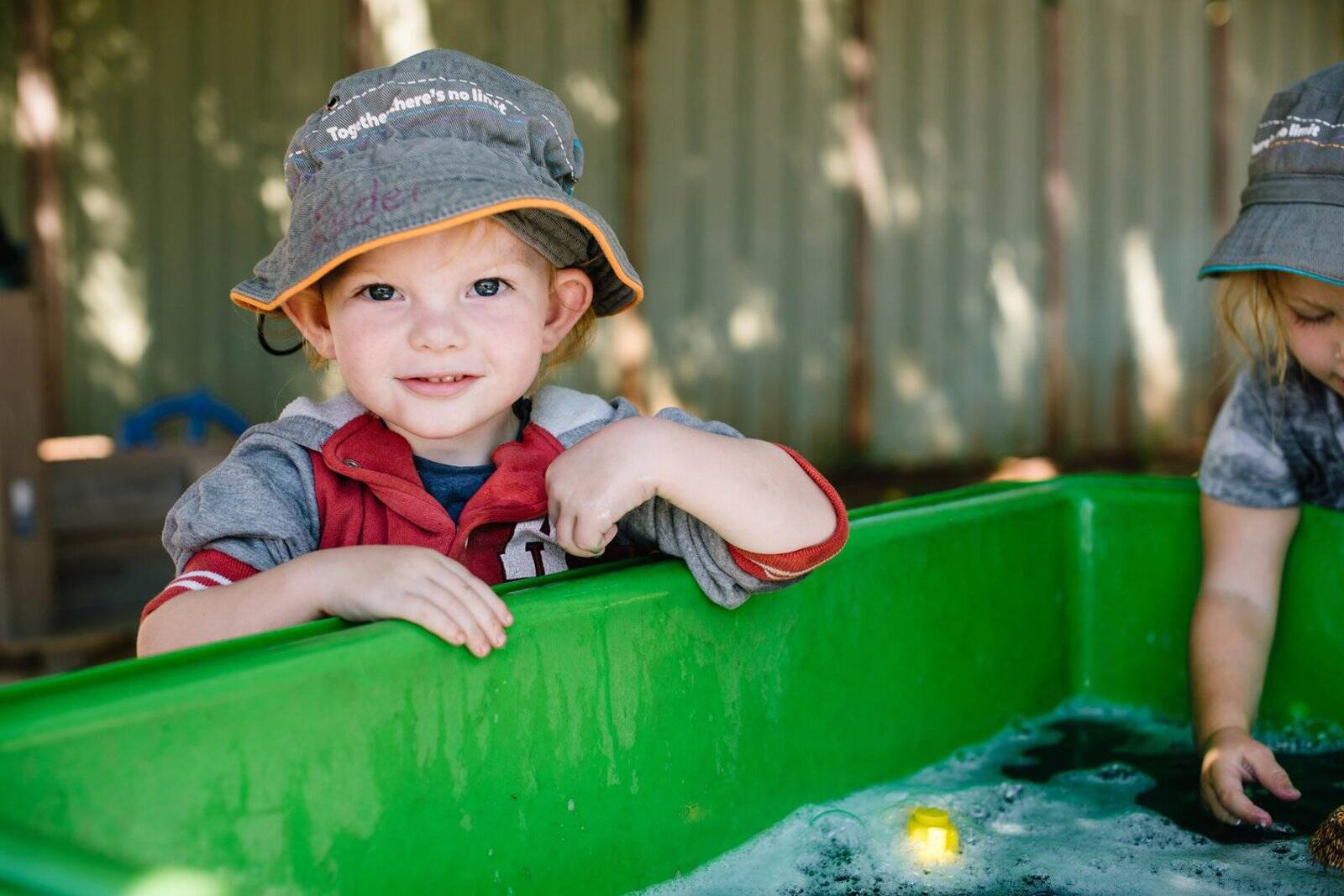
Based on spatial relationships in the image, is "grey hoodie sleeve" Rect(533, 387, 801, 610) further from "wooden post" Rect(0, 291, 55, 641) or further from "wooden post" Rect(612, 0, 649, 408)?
"wooden post" Rect(612, 0, 649, 408)

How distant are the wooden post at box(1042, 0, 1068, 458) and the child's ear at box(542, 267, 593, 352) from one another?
5.43 m

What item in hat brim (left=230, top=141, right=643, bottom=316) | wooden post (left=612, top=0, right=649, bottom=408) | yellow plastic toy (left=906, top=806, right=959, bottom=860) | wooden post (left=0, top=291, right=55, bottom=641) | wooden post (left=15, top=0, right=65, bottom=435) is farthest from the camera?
wooden post (left=612, top=0, right=649, bottom=408)

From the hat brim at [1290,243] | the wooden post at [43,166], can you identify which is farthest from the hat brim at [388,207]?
the wooden post at [43,166]

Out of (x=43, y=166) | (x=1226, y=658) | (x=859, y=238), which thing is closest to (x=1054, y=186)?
(x=859, y=238)

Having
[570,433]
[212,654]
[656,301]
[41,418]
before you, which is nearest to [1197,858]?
[570,433]

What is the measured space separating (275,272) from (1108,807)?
113 centimetres

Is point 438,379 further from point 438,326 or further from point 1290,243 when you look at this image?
point 1290,243

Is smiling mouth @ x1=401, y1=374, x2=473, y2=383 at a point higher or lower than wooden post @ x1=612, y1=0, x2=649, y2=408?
lower

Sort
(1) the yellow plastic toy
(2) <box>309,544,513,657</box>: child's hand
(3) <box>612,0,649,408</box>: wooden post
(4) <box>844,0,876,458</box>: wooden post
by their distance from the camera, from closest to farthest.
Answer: (2) <box>309,544,513,657</box>: child's hand < (1) the yellow plastic toy < (3) <box>612,0,649,408</box>: wooden post < (4) <box>844,0,876,458</box>: wooden post

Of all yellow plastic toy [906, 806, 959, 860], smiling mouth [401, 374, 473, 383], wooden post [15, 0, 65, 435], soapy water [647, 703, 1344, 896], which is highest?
wooden post [15, 0, 65, 435]

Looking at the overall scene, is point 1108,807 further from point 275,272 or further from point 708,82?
point 708,82

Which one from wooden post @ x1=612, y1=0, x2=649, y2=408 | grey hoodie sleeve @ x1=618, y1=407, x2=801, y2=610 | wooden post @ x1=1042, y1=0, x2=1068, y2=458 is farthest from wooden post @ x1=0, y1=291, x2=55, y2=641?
wooden post @ x1=1042, y1=0, x2=1068, y2=458

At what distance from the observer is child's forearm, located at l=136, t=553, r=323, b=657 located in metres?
1.16

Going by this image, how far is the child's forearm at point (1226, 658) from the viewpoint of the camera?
1732 millimetres
